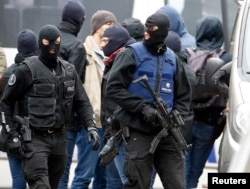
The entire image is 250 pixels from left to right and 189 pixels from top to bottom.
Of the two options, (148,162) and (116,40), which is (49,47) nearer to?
(116,40)

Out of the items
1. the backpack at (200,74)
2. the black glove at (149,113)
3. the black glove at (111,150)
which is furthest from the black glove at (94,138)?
the backpack at (200,74)

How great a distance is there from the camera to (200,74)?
9.31 m

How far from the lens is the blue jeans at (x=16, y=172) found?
8.98 m

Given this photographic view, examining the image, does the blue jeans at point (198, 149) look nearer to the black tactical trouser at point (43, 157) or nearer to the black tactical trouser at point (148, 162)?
the black tactical trouser at point (148, 162)

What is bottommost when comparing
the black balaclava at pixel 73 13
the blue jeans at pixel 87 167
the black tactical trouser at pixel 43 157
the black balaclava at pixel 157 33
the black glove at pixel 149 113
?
the blue jeans at pixel 87 167

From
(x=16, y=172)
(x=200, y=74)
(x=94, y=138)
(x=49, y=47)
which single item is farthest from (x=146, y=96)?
(x=16, y=172)

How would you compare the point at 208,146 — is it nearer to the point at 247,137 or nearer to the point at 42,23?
the point at 42,23

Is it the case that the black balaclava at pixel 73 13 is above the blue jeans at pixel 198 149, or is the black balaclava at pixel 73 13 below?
above

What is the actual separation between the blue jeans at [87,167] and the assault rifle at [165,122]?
1985 millimetres

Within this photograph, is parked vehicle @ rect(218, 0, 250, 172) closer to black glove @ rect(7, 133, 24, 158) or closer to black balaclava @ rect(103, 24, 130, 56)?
black balaclava @ rect(103, 24, 130, 56)

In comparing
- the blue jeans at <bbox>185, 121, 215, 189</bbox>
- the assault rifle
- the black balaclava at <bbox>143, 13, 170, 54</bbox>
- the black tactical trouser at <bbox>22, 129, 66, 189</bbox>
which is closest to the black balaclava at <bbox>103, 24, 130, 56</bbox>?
the black balaclava at <bbox>143, 13, 170, 54</bbox>

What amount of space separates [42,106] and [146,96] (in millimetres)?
843

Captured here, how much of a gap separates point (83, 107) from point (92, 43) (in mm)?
1491

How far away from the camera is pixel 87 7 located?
1116 cm
